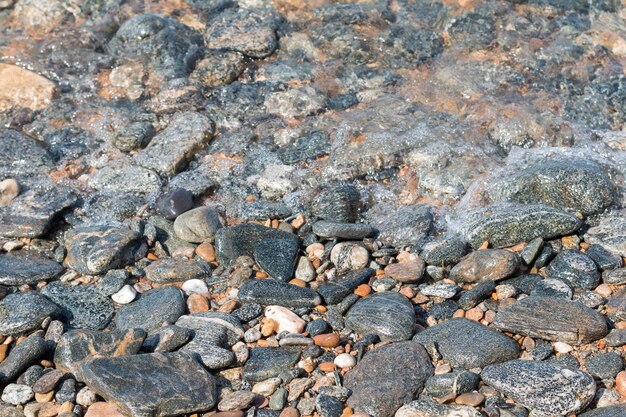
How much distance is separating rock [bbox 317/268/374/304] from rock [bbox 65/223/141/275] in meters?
1.55

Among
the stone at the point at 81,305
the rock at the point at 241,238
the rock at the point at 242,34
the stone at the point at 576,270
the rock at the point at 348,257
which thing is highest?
the stone at the point at 576,270

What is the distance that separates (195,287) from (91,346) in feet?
3.20

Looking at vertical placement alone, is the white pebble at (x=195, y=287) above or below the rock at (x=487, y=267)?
below

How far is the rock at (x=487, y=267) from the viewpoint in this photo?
518cm

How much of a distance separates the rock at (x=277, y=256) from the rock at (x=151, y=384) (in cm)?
115

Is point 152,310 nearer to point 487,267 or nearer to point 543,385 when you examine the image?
point 487,267

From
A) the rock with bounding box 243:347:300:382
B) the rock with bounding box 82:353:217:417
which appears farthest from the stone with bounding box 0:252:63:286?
the rock with bounding box 243:347:300:382

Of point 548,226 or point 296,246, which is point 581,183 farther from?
point 296,246

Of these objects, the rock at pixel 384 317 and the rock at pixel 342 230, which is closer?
the rock at pixel 384 317

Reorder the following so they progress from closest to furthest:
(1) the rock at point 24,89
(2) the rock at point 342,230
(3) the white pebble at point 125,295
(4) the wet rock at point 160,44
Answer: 1. (3) the white pebble at point 125,295
2. (2) the rock at point 342,230
3. (1) the rock at point 24,89
4. (4) the wet rock at point 160,44

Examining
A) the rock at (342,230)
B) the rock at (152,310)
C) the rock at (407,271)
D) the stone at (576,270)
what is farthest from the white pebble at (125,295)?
the stone at (576,270)

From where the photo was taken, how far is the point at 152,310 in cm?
499

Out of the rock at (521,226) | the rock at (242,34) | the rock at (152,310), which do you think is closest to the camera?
the rock at (152,310)

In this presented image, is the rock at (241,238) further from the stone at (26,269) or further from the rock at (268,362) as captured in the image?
the stone at (26,269)
